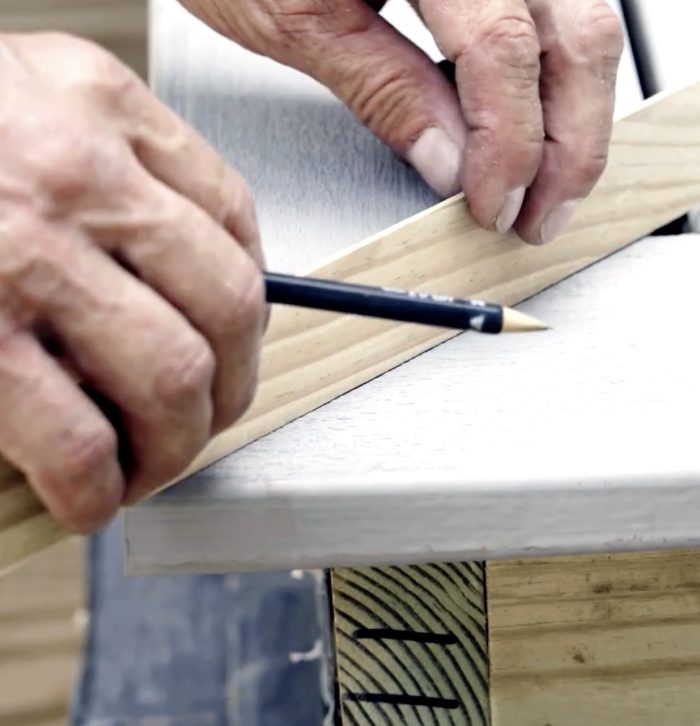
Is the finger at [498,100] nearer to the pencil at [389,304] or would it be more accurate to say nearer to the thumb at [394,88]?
the thumb at [394,88]

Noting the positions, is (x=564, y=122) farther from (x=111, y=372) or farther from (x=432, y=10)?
(x=111, y=372)

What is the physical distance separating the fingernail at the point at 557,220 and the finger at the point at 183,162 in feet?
0.77

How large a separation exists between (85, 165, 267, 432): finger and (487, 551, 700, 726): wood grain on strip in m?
0.23

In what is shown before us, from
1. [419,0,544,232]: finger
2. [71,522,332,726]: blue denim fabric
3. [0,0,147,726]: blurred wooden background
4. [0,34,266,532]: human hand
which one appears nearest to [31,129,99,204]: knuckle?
[0,34,266,532]: human hand

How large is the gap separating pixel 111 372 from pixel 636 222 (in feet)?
1.33

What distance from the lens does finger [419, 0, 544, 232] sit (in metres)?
0.58

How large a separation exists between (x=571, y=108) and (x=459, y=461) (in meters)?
0.24

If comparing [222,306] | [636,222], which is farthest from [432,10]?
[222,306]

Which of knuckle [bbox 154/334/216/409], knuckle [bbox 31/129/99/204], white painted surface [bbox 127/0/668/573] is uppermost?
knuckle [bbox 31/129/99/204]

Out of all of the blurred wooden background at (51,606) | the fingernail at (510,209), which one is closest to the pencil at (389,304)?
the fingernail at (510,209)

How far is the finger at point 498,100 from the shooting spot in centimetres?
58

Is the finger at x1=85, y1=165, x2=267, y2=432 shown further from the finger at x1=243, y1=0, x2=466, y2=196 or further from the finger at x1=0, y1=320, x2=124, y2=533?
the finger at x1=243, y1=0, x2=466, y2=196

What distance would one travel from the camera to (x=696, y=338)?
58 cm

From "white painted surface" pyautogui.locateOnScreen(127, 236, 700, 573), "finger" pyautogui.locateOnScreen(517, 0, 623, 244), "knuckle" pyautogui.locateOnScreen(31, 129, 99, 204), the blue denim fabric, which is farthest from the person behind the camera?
the blue denim fabric
